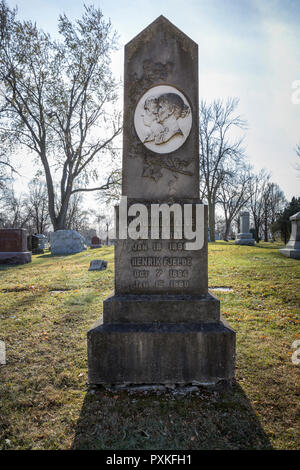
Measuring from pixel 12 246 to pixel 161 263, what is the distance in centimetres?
1174

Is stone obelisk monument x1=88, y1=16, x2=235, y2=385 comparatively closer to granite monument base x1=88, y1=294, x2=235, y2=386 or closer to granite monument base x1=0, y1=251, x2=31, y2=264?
granite monument base x1=88, y1=294, x2=235, y2=386

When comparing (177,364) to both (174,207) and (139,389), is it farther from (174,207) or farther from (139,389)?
(174,207)

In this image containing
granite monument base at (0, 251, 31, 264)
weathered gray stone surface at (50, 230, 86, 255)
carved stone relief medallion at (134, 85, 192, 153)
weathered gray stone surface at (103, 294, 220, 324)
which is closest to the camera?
weathered gray stone surface at (103, 294, 220, 324)

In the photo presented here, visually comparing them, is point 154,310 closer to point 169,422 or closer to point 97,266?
point 169,422

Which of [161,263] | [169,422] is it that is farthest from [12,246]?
[169,422]

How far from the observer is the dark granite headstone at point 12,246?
12.0 m

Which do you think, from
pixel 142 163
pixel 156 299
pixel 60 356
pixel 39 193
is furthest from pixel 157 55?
pixel 39 193

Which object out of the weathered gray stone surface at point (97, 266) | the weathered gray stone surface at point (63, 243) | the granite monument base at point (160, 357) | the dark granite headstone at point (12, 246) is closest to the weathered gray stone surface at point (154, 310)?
the granite monument base at point (160, 357)

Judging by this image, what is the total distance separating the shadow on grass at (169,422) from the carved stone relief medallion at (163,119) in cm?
261

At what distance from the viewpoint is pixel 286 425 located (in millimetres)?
1923

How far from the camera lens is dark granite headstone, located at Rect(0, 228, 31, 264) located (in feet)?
39.3

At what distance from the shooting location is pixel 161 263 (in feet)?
9.16

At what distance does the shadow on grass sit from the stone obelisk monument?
21 cm

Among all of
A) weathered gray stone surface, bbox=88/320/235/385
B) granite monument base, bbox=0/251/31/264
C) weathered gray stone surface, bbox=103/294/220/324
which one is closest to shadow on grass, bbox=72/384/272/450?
weathered gray stone surface, bbox=88/320/235/385
